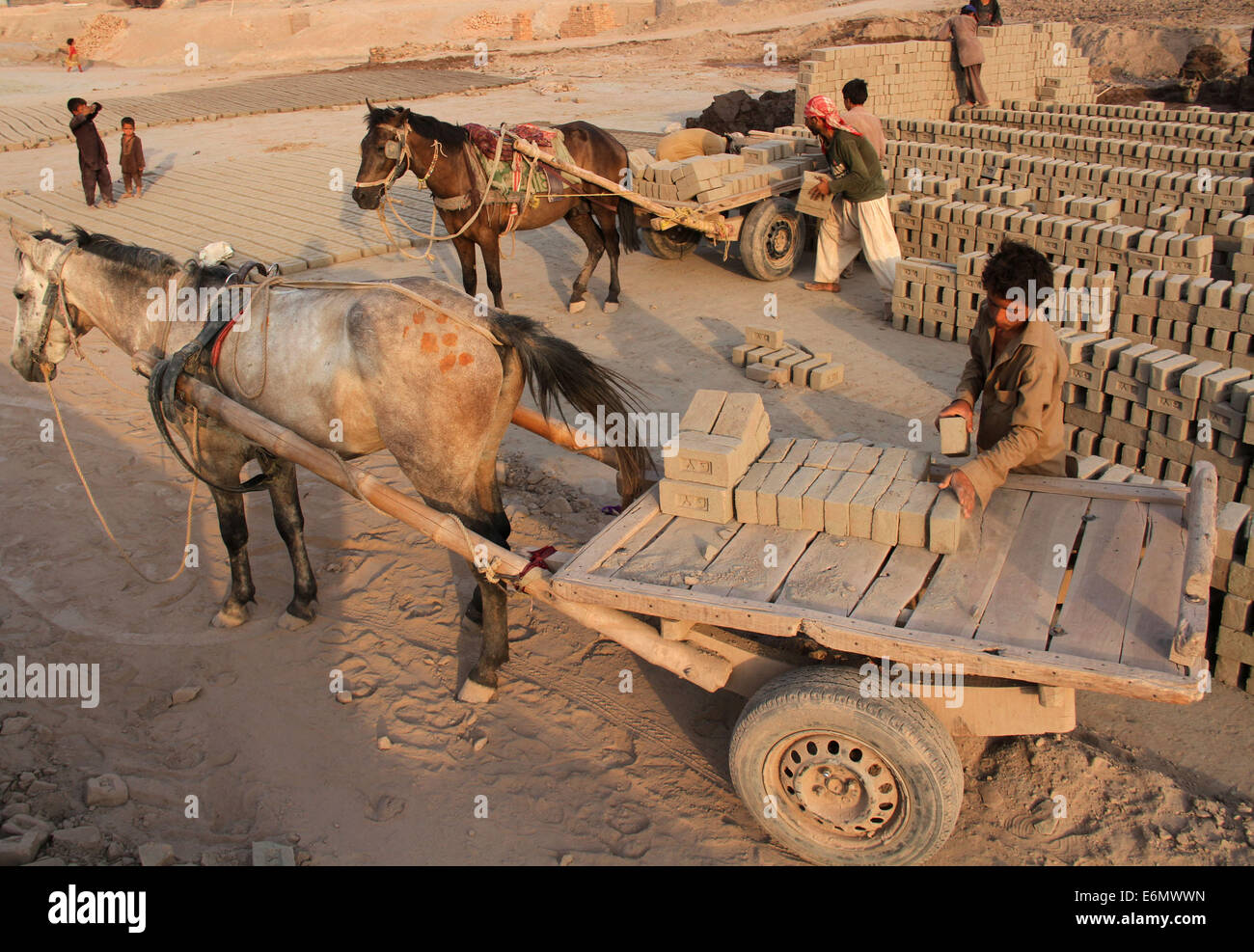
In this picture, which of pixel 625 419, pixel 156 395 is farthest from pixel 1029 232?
pixel 156 395

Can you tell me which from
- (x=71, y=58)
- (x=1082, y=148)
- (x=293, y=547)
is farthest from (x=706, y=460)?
(x=71, y=58)

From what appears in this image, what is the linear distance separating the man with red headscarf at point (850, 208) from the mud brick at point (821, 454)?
552 cm

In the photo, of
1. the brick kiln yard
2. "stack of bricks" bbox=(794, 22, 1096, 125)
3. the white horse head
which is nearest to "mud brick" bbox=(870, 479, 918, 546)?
the brick kiln yard

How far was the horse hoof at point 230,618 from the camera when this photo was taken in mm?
5289

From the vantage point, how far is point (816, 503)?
374 cm

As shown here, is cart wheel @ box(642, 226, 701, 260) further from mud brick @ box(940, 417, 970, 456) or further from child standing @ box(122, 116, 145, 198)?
child standing @ box(122, 116, 145, 198)

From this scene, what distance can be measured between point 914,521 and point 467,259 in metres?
6.51

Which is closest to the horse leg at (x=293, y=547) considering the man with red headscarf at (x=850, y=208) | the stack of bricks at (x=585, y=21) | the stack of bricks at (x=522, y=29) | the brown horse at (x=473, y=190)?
the brown horse at (x=473, y=190)

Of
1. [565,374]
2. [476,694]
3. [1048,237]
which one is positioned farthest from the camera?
[1048,237]

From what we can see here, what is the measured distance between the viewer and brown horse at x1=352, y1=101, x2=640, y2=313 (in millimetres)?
8133

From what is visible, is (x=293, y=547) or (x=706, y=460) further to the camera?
(x=293, y=547)

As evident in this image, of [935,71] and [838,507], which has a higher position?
[935,71]

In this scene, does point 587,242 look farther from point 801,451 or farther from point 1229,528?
point 1229,528

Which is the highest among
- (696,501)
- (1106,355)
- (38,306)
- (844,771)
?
(38,306)
